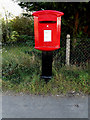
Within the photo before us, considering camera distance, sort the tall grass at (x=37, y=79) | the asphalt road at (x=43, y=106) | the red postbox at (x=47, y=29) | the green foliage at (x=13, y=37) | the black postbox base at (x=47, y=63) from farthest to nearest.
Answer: the green foliage at (x=13, y=37)
the black postbox base at (x=47, y=63)
the tall grass at (x=37, y=79)
the red postbox at (x=47, y=29)
the asphalt road at (x=43, y=106)

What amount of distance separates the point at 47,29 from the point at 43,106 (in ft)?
5.42

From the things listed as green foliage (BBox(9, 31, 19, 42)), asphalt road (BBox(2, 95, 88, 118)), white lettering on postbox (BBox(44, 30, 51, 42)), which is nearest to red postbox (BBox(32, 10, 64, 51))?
white lettering on postbox (BBox(44, 30, 51, 42))

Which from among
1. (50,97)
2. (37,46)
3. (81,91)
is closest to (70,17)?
(37,46)

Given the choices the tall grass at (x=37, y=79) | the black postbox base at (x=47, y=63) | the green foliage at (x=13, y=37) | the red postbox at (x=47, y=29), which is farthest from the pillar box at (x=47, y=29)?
the green foliage at (x=13, y=37)

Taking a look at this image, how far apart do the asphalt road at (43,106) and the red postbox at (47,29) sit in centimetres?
117

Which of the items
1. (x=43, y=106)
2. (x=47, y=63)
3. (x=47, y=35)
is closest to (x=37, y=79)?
(x=47, y=63)

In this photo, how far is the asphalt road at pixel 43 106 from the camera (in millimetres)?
2484

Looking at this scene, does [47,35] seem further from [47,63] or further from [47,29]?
[47,63]

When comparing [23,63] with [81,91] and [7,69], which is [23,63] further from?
[81,91]

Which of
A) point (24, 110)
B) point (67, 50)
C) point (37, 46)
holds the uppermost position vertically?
point (37, 46)

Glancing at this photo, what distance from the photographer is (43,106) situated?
2748mm

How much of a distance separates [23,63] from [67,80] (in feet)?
5.06

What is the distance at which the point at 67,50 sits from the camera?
438 centimetres

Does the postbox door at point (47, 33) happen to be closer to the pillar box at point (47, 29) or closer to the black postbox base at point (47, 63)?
the pillar box at point (47, 29)
